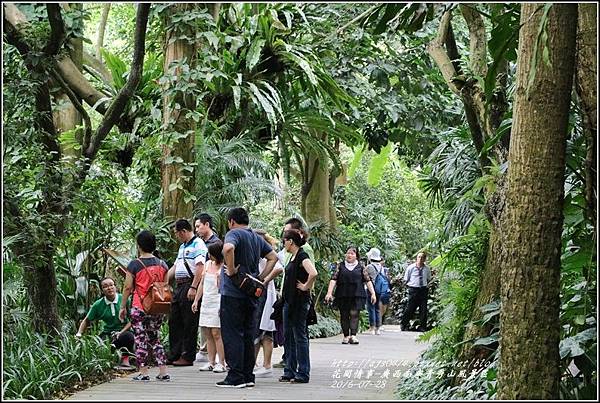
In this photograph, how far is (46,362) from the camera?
8.77 metres

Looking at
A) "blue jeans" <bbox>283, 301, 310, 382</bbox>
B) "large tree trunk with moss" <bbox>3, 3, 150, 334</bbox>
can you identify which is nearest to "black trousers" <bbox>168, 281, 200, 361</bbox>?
"large tree trunk with moss" <bbox>3, 3, 150, 334</bbox>

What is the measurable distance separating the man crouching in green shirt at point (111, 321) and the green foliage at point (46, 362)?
0.28 meters

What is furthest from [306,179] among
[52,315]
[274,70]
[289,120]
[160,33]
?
[52,315]

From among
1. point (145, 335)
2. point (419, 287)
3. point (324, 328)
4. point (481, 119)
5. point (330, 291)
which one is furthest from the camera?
point (419, 287)

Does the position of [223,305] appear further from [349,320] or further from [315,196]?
[315,196]

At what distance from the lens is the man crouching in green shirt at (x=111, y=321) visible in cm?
1052

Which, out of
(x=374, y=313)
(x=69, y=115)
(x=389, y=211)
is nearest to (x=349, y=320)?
(x=374, y=313)

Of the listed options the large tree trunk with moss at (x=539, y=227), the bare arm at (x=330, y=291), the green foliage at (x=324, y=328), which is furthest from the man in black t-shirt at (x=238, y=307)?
the green foliage at (x=324, y=328)

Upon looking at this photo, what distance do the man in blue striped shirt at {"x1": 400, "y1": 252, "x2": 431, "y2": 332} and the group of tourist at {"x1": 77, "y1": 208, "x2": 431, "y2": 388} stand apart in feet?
27.6

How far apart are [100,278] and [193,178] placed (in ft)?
7.34

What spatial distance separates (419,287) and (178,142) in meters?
8.33

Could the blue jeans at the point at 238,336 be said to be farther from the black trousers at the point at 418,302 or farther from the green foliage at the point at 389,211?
the green foliage at the point at 389,211

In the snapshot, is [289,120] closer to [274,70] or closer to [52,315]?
[274,70]

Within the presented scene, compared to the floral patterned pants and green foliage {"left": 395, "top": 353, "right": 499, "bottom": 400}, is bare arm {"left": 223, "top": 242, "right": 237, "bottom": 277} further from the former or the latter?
green foliage {"left": 395, "top": 353, "right": 499, "bottom": 400}
